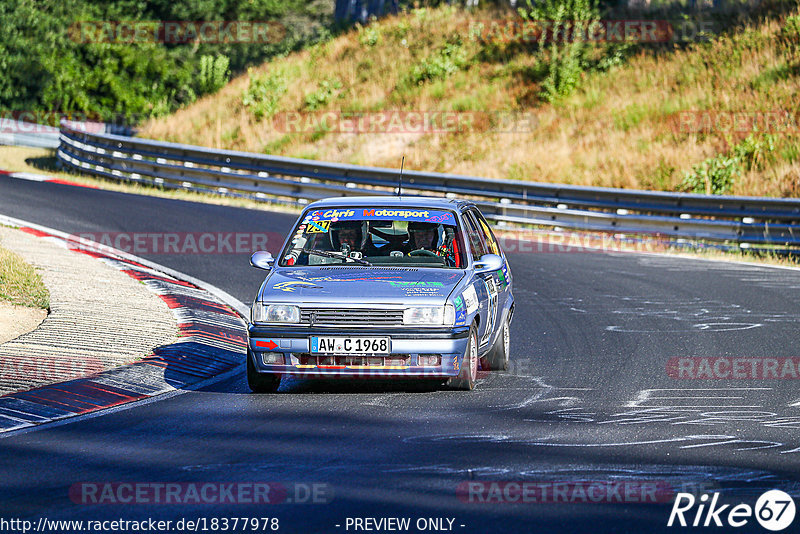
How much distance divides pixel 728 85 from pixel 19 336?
22631mm

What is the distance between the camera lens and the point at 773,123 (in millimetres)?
26312

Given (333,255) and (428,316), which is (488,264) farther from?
(333,255)

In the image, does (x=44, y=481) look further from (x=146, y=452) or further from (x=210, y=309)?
(x=210, y=309)

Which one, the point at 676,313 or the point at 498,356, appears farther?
the point at 676,313

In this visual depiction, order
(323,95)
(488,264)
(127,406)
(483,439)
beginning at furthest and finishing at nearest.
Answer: (323,95) < (488,264) < (127,406) < (483,439)

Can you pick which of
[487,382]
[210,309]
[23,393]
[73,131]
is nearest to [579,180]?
[73,131]

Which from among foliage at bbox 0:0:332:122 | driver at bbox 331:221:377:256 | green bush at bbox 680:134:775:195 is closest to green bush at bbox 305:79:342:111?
foliage at bbox 0:0:332:122

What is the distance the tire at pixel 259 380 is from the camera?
27.7 ft

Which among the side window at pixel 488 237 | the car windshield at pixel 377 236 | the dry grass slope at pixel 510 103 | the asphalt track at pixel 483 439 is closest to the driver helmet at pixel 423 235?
the car windshield at pixel 377 236

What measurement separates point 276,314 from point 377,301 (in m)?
0.76

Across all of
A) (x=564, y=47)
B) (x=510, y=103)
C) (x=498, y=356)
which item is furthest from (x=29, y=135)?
(x=498, y=356)

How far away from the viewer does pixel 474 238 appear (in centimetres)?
998

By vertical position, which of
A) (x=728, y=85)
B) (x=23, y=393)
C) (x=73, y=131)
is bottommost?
(x=23, y=393)

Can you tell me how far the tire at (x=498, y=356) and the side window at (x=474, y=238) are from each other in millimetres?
699
